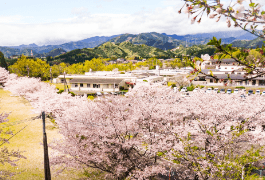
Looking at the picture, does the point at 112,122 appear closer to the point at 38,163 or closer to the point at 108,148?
the point at 108,148

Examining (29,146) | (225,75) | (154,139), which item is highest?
(225,75)

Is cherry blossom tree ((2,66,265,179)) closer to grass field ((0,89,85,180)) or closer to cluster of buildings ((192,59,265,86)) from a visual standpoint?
grass field ((0,89,85,180))

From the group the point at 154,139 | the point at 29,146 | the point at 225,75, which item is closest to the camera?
the point at 154,139

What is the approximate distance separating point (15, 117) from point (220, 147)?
26.8 m

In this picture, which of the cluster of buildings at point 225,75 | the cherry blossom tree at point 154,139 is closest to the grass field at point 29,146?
the cherry blossom tree at point 154,139

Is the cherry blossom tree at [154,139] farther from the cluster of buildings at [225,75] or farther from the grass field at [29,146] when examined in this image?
the cluster of buildings at [225,75]

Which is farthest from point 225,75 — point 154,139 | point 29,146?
point 29,146

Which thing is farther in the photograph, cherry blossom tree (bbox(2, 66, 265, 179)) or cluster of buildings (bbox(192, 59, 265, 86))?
cherry blossom tree (bbox(2, 66, 265, 179))

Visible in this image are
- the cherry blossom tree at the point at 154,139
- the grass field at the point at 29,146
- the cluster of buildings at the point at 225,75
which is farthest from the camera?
the grass field at the point at 29,146

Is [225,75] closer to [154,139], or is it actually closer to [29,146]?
[154,139]

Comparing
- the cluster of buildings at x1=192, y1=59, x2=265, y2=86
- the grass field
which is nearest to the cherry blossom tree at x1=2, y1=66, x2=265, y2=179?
the grass field

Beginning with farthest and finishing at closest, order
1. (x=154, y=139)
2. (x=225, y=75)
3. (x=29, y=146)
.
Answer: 1. (x=225, y=75)
2. (x=29, y=146)
3. (x=154, y=139)

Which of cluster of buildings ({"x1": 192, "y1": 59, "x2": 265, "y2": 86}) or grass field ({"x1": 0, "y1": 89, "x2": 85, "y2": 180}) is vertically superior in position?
cluster of buildings ({"x1": 192, "y1": 59, "x2": 265, "y2": 86})

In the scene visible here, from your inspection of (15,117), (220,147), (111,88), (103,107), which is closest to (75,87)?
(111,88)
